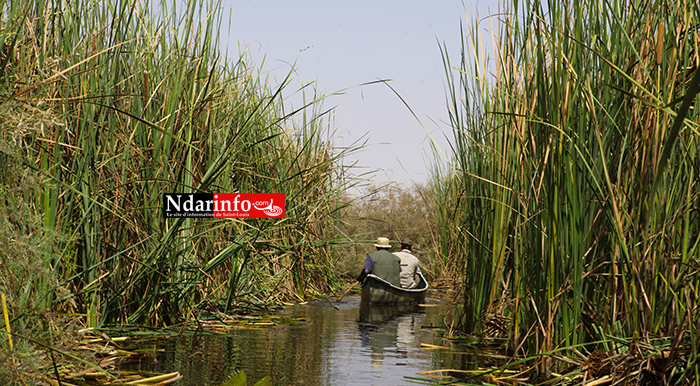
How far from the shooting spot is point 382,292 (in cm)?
971

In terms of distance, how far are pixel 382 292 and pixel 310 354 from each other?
4.43 m

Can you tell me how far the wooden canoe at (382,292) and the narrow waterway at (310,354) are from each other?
6.58 feet

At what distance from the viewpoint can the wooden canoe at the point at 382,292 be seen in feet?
31.8

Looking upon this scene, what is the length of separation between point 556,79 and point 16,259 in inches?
114

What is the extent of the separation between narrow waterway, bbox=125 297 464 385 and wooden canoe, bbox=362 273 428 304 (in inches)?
79.0

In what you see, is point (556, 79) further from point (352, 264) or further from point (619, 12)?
point (352, 264)

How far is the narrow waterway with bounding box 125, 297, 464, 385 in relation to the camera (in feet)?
14.5

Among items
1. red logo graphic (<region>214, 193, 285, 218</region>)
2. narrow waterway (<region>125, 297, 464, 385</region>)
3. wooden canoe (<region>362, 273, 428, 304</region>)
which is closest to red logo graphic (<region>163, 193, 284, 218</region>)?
red logo graphic (<region>214, 193, 285, 218</region>)

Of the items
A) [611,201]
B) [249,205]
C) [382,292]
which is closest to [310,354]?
[249,205]

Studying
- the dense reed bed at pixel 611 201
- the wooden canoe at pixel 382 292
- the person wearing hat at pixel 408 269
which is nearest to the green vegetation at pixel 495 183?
the dense reed bed at pixel 611 201

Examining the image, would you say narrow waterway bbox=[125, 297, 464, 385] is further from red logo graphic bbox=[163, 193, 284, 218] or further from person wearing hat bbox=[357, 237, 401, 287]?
person wearing hat bbox=[357, 237, 401, 287]

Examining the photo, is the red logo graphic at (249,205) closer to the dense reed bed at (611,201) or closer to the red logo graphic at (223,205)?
the red logo graphic at (223,205)

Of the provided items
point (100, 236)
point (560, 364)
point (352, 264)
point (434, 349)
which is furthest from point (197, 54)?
point (352, 264)

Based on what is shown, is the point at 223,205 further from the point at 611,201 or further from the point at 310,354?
the point at 611,201
